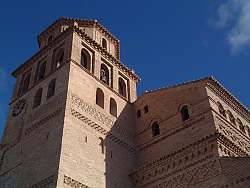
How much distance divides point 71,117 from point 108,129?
2.12 metres

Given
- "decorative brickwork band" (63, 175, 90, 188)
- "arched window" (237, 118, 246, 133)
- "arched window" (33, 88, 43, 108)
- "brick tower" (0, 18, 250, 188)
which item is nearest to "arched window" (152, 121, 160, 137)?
"brick tower" (0, 18, 250, 188)

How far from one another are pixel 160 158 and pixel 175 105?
273cm

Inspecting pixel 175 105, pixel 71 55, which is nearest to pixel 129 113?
pixel 175 105

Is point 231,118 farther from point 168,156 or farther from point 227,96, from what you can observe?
point 168,156

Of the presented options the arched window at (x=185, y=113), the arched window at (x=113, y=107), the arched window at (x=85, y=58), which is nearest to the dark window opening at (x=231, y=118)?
the arched window at (x=185, y=113)

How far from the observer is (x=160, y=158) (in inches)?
564

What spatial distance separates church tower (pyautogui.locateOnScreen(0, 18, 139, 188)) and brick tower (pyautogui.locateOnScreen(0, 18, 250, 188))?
0.05 m

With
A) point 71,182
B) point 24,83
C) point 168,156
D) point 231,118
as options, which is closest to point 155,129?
point 168,156

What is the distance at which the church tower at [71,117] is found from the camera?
42.8 ft

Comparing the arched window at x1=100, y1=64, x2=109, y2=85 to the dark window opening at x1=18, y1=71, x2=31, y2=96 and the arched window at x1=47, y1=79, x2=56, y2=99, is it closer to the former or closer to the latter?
the arched window at x1=47, y1=79, x2=56, y2=99

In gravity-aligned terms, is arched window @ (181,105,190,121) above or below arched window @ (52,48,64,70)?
below

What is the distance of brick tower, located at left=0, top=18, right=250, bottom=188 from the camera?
12.8 meters

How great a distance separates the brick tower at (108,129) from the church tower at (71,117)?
0.15ft

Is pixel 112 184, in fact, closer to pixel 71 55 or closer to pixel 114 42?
pixel 71 55
